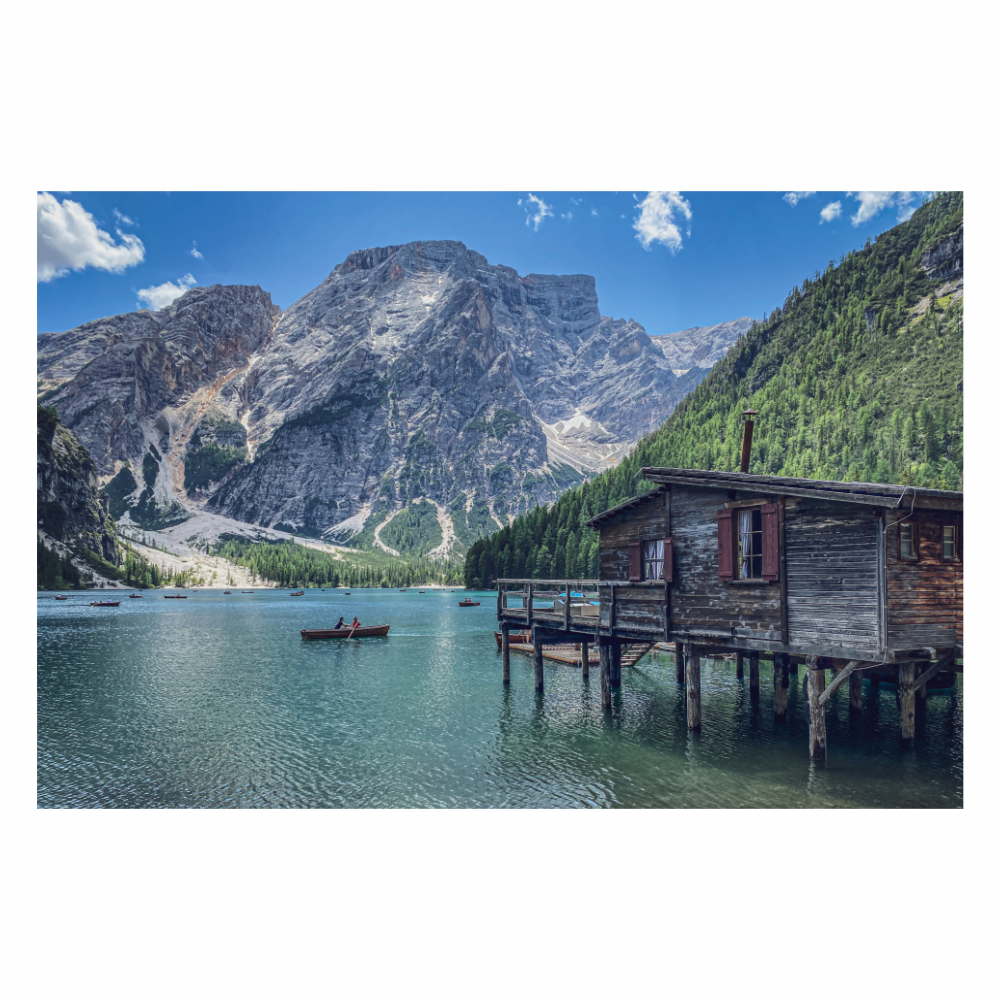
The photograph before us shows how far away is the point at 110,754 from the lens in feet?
92.6

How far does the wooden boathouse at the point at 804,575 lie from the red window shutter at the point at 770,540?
0.04m

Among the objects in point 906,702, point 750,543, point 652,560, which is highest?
point 750,543

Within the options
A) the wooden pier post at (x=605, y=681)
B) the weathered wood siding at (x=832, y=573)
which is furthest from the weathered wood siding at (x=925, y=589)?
the wooden pier post at (x=605, y=681)

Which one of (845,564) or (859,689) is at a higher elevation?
(845,564)

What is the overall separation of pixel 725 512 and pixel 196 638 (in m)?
70.1

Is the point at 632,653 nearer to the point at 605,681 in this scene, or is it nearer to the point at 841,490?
the point at 605,681

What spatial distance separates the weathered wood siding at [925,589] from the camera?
20.5 meters

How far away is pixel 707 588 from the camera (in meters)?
26.0

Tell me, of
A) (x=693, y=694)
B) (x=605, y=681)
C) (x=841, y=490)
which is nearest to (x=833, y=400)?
(x=605, y=681)

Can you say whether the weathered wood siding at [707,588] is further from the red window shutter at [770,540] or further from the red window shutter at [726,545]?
the red window shutter at [770,540]

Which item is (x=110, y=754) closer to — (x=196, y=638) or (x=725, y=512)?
(x=725, y=512)

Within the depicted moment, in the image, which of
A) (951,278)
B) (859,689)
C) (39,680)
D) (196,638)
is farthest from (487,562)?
(859,689)

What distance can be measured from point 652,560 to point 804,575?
7963 mm

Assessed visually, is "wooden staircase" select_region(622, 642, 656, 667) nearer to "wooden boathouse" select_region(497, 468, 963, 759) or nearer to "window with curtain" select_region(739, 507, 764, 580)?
"wooden boathouse" select_region(497, 468, 963, 759)
